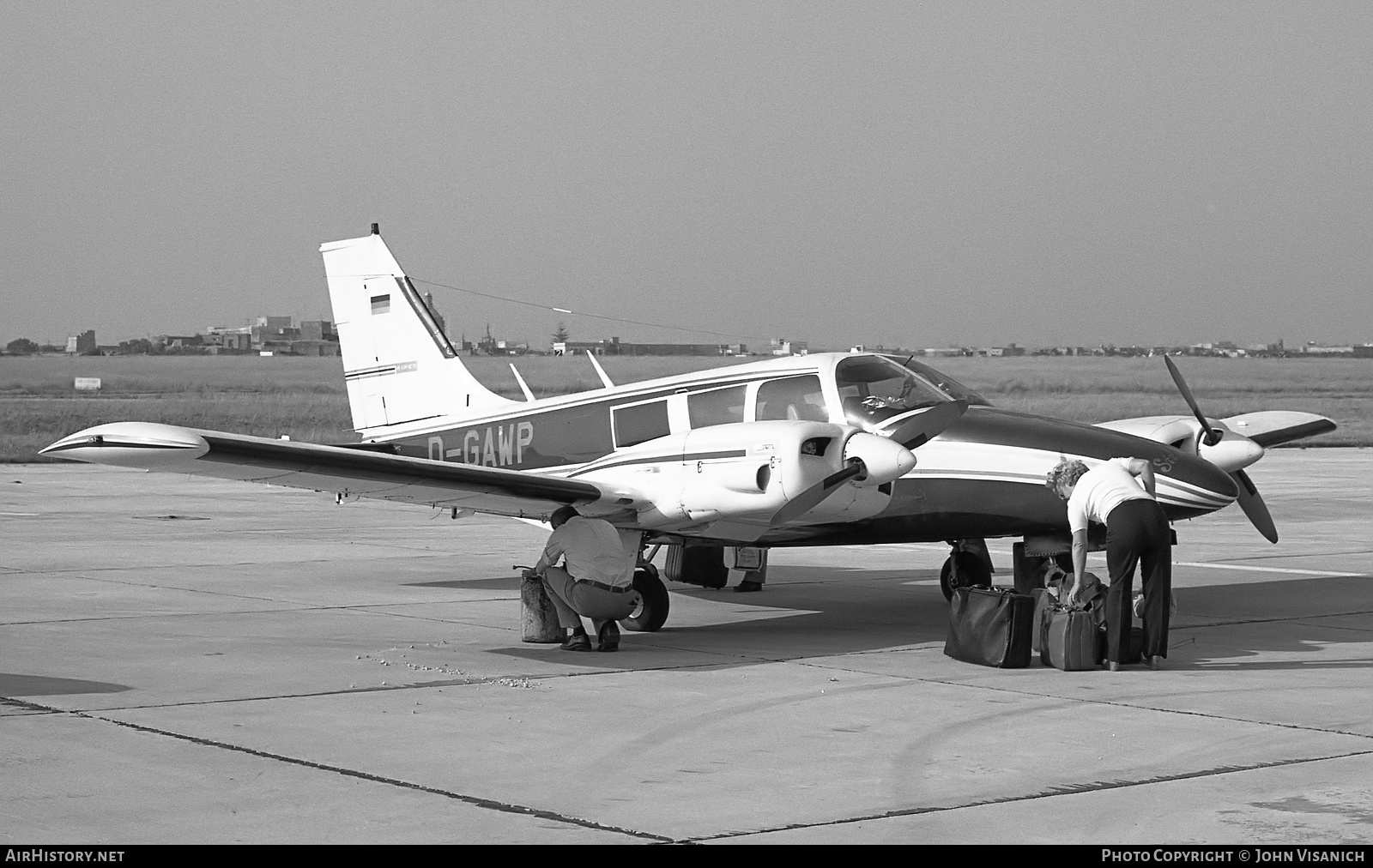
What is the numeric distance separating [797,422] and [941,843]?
613 centimetres

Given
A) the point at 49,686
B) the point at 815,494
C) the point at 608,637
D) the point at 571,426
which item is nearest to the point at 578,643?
the point at 608,637

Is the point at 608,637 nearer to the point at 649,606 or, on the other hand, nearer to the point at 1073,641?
the point at 649,606

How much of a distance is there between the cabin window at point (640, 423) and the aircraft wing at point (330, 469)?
89cm

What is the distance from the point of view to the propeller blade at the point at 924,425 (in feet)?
42.9

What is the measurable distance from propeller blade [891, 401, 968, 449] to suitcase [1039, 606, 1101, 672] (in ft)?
7.30

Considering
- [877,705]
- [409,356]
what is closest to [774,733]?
[877,705]

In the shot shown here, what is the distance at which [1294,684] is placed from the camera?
10727 mm

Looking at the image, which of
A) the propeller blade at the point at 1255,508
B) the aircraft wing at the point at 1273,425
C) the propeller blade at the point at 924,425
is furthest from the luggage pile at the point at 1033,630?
the propeller blade at the point at 1255,508

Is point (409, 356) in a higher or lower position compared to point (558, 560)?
higher

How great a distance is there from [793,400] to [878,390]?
76 cm

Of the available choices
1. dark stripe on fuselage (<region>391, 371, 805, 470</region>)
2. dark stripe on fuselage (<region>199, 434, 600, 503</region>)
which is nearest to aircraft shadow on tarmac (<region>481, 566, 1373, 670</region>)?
dark stripe on fuselage (<region>199, 434, 600, 503</region>)

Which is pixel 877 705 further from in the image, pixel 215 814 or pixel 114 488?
pixel 114 488

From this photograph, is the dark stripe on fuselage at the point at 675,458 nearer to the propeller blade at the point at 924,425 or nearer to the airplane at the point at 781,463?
the airplane at the point at 781,463
